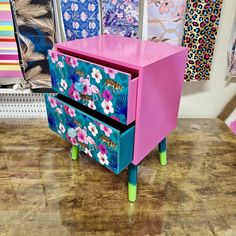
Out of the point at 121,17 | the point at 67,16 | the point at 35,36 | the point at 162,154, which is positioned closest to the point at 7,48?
the point at 35,36

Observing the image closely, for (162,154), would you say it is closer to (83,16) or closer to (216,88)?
(216,88)

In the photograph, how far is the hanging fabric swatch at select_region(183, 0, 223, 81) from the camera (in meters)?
1.09

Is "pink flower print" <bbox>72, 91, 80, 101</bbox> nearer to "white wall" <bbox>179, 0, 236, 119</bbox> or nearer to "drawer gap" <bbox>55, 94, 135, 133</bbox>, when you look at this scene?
"drawer gap" <bbox>55, 94, 135, 133</bbox>

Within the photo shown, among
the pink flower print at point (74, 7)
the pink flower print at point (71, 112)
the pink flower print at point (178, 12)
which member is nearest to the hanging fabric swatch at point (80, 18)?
the pink flower print at point (74, 7)

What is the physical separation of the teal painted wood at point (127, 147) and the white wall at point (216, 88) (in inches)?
30.2

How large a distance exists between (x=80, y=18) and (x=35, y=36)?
23 cm

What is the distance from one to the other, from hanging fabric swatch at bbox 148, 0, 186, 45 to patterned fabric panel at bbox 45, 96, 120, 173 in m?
0.58

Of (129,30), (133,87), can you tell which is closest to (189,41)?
(129,30)

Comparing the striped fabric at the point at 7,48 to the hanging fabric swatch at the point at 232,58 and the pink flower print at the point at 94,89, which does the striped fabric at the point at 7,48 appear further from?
the hanging fabric swatch at the point at 232,58

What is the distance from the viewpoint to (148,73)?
688mm

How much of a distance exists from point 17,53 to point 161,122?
2.61ft

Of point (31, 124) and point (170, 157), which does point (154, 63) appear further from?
point (31, 124)

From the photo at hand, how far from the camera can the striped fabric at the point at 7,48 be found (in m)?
1.10

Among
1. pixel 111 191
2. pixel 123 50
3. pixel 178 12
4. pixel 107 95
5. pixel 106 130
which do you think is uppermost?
pixel 178 12
